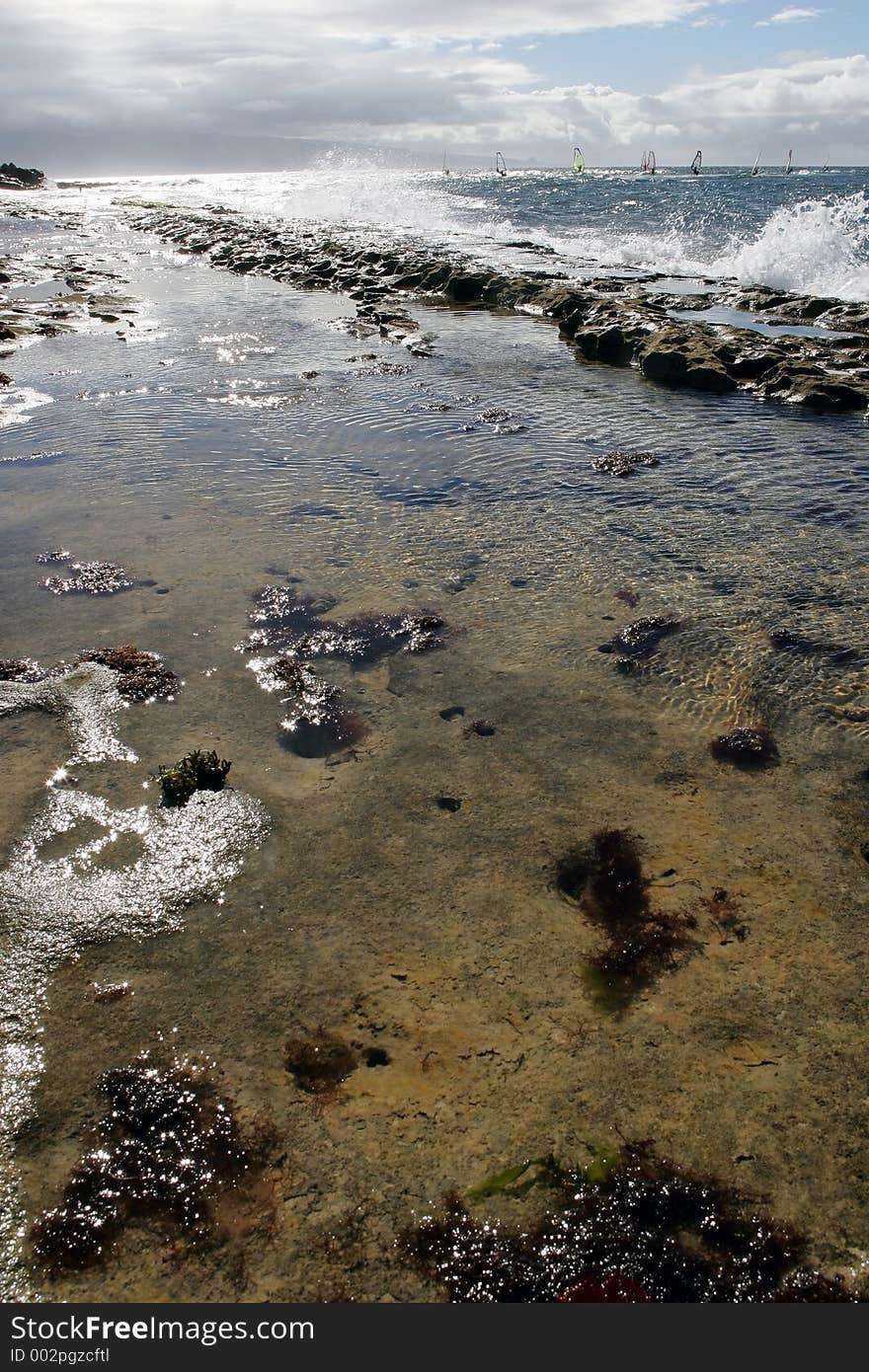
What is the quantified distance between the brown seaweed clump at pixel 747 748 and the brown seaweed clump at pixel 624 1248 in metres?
4.15

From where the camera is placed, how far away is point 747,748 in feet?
26.1

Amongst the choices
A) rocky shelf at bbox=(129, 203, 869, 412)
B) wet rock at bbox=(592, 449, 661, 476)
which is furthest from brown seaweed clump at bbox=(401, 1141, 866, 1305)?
rocky shelf at bbox=(129, 203, 869, 412)

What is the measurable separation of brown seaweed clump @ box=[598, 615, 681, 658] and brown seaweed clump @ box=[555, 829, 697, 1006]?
322cm

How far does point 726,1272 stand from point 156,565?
1068 cm

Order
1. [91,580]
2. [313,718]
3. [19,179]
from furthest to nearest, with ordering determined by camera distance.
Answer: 1. [19,179]
2. [91,580]
3. [313,718]

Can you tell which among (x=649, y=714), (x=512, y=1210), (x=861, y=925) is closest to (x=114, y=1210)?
(x=512, y=1210)

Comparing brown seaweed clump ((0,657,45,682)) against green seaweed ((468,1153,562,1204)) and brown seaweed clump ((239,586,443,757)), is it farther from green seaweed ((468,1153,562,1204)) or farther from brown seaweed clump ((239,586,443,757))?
green seaweed ((468,1153,562,1204))

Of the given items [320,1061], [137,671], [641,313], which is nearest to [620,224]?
[641,313]

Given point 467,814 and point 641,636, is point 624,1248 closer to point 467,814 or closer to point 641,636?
point 467,814

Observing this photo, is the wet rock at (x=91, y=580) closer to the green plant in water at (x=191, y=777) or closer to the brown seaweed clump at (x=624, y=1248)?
the green plant in water at (x=191, y=777)

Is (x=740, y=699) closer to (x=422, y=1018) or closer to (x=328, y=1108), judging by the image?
(x=422, y=1018)

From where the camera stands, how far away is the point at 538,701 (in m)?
8.67

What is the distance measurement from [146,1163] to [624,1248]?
9.45ft

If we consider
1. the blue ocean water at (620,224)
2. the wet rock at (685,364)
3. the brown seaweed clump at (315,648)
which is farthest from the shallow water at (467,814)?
the blue ocean water at (620,224)
